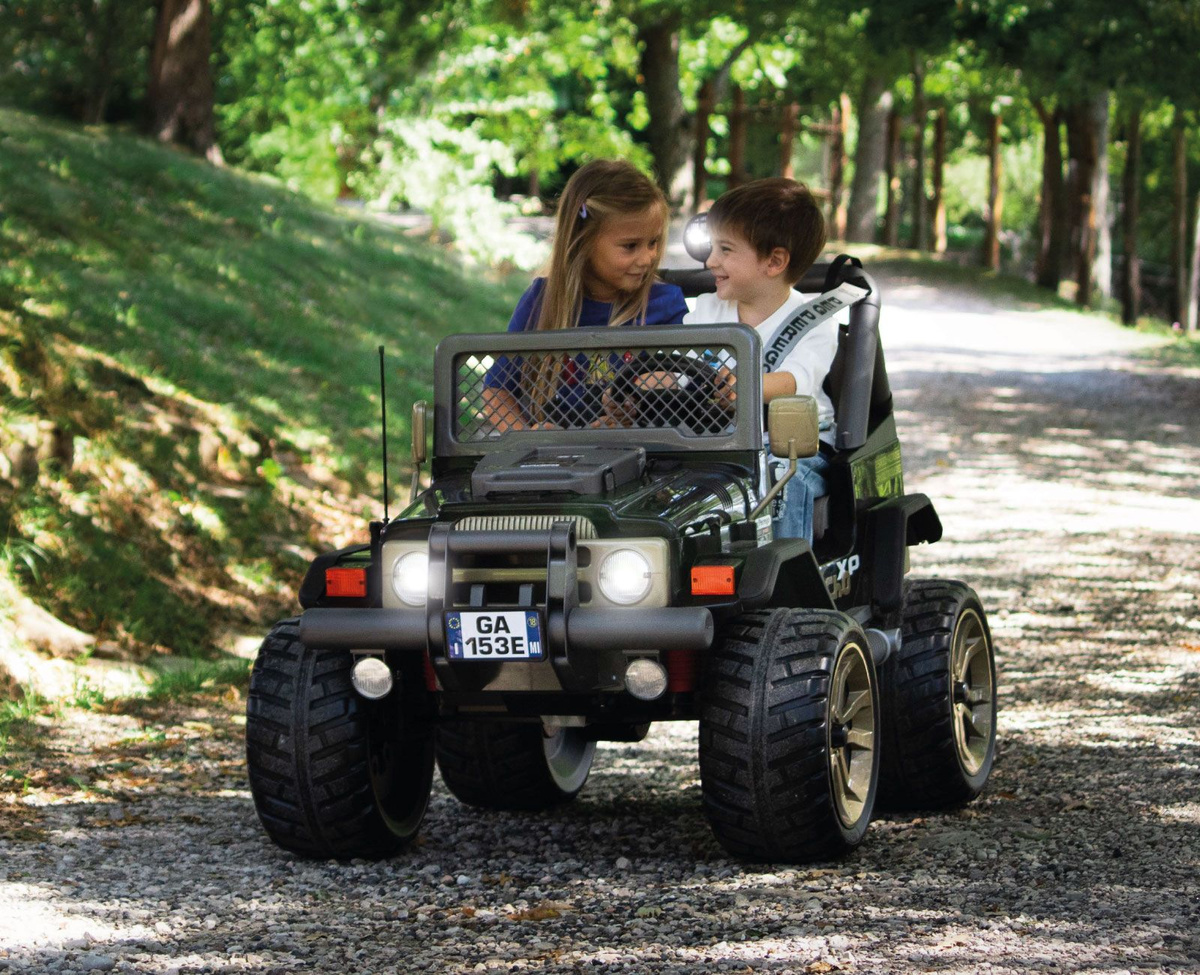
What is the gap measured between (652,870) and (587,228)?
6.73 ft

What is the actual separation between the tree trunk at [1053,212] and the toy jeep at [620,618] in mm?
31797

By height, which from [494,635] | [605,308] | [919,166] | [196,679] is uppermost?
[919,166]

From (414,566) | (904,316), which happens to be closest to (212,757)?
(414,566)

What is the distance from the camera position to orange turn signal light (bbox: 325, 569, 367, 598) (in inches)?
Answer: 202

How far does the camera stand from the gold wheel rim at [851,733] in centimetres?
519

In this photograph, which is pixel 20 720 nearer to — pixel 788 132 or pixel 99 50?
pixel 99 50

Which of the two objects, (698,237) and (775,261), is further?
(698,237)

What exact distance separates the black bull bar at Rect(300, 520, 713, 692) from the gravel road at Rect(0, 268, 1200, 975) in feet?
2.32

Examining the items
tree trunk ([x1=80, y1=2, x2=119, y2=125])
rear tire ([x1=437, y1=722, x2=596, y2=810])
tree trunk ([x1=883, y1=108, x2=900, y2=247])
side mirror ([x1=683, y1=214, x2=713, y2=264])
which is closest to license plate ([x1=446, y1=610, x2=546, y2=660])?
rear tire ([x1=437, y1=722, x2=596, y2=810])

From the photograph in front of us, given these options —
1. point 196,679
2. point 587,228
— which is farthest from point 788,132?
point 587,228

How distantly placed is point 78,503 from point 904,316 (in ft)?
76.1

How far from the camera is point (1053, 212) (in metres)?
37.4

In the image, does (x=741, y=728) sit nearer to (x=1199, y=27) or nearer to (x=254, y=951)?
(x=254, y=951)

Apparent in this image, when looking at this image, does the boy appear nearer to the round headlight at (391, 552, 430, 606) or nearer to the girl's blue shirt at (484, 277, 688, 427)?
the girl's blue shirt at (484, 277, 688, 427)
